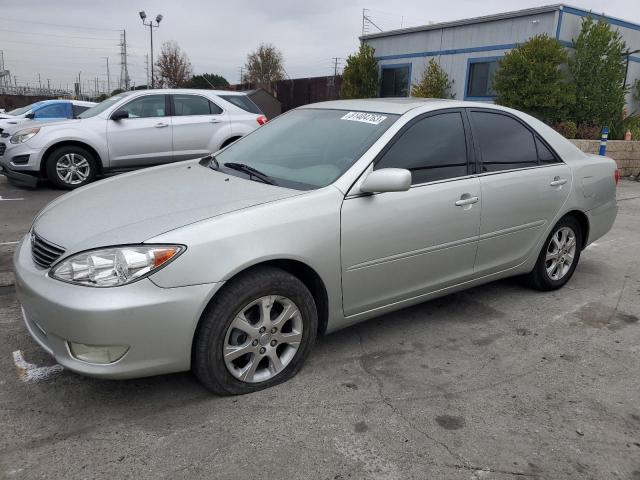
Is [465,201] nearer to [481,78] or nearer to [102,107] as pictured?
[102,107]

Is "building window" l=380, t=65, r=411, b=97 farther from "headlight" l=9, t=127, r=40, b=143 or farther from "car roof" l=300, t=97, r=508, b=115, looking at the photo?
"car roof" l=300, t=97, r=508, b=115

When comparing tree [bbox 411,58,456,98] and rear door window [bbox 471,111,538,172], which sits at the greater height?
tree [bbox 411,58,456,98]

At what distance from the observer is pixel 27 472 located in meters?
2.27

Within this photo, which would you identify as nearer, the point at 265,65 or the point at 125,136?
the point at 125,136

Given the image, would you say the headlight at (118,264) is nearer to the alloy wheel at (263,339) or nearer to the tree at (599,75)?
the alloy wheel at (263,339)

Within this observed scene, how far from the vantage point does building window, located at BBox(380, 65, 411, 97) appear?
74.1 ft

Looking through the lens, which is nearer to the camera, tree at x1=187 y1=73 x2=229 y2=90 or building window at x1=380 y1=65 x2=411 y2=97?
building window at x1=380 y1=65 x2=411 y2=97

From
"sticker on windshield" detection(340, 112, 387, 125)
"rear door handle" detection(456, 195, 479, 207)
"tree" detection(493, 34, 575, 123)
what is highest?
"tree" detection(493, 34, 575, 123)

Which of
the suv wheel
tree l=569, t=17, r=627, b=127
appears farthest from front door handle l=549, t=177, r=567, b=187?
tree l=569, t=17, r=627, b=127

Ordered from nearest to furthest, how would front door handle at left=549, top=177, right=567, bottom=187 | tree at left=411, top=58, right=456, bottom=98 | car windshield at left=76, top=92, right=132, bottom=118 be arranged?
front door handle at left=549, top=177, right=567, bottom=187 < car windshield at left=76, top=92, right=132, bottom=118 < tree at left=411, top=58, right=456, bottom=98

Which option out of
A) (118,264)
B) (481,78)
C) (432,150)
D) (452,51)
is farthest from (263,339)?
(452,51)

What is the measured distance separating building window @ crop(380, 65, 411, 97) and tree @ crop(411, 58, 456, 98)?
1.81 meters

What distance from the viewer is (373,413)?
9.09 ft

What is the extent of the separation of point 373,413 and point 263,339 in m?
0.67
